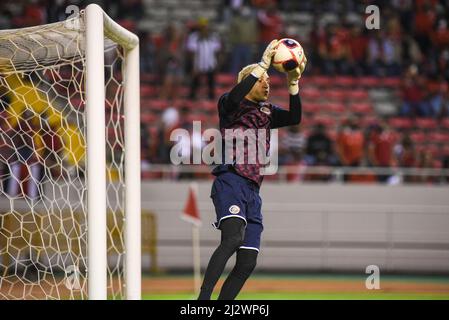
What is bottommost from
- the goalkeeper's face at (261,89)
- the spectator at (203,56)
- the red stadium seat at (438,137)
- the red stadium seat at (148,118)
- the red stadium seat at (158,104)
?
the red stadium seat at (438,137)

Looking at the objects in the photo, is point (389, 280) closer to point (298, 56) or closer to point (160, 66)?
point (160, 66)

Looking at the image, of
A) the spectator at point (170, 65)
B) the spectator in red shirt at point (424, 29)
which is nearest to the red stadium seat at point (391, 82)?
the spectator in red shirt at point (424, 29)

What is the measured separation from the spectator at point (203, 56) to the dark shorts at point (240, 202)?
39.6ft

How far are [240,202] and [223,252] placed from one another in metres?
0.38

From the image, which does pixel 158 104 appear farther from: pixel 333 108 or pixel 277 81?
pixel 333 108

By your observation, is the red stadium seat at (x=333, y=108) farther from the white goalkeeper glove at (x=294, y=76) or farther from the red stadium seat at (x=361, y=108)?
the white goalkeeper glove at (x=294, y=76)

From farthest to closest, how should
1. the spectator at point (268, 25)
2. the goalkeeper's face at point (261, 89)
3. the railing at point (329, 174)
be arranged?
the spectator at point (268, 25) → the railing at point (329, 174) → the goalkeeper's face at point (261, 89)

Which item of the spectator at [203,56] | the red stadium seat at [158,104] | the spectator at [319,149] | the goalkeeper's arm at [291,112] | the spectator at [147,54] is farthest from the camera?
the spectator at [147,54]

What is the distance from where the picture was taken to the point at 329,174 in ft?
56.8

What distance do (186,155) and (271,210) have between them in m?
1.63

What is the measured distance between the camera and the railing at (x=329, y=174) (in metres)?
16.6

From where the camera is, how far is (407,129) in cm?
1877

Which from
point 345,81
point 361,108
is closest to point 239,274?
point 361,108

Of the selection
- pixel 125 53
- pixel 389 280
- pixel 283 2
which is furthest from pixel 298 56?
pixel 283 2
